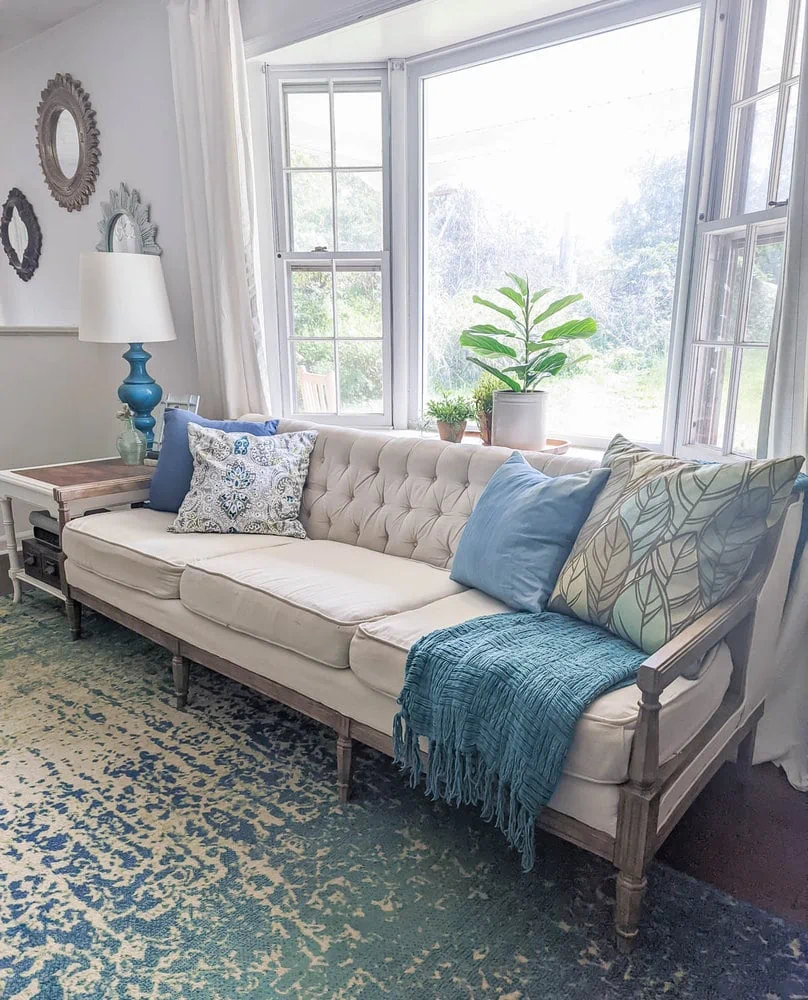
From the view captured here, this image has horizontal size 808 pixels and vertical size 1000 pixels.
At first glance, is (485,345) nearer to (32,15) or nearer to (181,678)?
(181,678)

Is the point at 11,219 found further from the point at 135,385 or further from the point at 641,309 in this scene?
the point at 641,309

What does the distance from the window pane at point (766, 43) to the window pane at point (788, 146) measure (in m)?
0.10

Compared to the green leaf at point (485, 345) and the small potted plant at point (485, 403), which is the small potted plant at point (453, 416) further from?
the green leaf at point (485, 345)

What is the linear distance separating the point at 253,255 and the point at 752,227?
6.74 ft

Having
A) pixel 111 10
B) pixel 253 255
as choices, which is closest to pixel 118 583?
pixel 253 255

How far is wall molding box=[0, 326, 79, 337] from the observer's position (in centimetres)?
393

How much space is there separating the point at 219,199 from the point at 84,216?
1.28 m

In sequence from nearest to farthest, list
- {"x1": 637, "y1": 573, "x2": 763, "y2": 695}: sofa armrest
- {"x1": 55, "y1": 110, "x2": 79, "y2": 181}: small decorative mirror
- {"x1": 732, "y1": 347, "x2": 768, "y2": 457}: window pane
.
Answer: {"x1": 637, "y1": 573, "x2": 763, "y2": 695}: sofa armrest → {"x1": 732, "y1": 347, "x2": 768, "y2": 457}: window pane → {"x1": 55, "y1": 110, "x2": 79, "y2": 181}: small decorative mirror

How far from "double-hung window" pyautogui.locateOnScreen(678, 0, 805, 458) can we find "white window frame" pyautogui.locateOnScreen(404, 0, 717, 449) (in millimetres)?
58

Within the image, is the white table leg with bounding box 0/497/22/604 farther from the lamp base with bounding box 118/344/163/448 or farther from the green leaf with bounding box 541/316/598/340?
the green leaf with bounding box 541/316/598/340

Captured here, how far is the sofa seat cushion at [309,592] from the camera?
76.4 inches

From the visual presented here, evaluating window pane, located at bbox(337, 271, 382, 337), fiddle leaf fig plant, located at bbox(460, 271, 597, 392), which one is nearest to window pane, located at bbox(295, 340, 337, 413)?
window pane, located at bbox(337, 271, 382, 337)

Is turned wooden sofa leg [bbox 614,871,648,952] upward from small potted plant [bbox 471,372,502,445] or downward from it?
downward

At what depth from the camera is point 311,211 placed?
11.3ft
